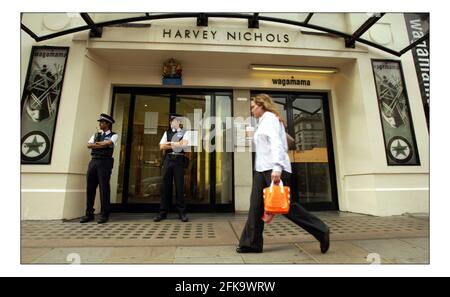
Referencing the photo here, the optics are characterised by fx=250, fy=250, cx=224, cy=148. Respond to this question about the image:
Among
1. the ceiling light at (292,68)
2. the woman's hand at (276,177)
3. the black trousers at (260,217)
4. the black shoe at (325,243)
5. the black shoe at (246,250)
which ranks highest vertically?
the ceiling light at (292,68)

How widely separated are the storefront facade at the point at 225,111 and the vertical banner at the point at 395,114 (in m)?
0.11

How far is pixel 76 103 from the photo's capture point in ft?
15.1

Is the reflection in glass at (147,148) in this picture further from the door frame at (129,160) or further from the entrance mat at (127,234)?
the entrance mat at (127,234)

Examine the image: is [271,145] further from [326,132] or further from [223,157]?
[326,132]

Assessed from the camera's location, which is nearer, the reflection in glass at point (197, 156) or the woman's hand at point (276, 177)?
the woman's hand at point (276, 177)

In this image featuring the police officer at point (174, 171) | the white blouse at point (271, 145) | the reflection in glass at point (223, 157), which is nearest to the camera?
the white blouse at point (271, 145)

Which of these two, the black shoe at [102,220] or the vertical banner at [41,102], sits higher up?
the vertical banner at [41,102]

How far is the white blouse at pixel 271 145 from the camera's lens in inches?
94.0

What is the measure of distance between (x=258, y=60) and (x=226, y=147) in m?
2.01

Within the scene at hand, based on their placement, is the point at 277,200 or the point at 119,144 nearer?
the point at 277,200

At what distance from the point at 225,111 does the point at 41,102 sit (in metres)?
3.57

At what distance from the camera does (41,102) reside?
14.6 ft

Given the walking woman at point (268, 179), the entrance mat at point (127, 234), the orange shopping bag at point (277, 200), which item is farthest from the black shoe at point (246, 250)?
the orange shopping bag at point (277, 200)

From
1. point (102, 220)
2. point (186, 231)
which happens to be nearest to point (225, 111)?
point (186, 231)
